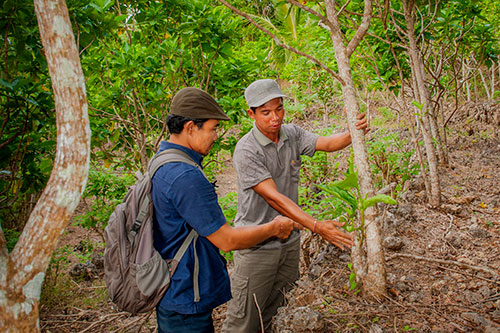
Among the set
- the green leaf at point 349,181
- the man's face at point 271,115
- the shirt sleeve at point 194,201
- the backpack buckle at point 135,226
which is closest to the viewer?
the shirt sleeve at point 194,201

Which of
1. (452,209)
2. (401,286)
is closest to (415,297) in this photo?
(401,286)

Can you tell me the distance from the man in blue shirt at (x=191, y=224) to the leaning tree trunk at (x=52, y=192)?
1.45ft

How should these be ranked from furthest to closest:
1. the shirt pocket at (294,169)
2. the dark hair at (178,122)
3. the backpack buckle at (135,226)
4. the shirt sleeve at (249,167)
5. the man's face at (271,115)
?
the shirt pocket at (294,169) → the man's face at (271,115) → the shirt sleeve at (249,167) → the dark hair at (178,122) → the backpack buckle at (135,226)

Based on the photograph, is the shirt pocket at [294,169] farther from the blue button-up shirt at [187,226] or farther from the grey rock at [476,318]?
the grey rock at [476,318]

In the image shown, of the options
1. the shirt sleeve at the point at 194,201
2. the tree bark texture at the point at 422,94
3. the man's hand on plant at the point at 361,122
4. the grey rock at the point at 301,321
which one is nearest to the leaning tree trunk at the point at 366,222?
the man's hand on plant at the point at 361,122

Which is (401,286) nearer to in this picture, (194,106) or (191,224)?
(191,224)

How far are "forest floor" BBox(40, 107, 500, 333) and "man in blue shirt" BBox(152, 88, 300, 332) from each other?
0.59m

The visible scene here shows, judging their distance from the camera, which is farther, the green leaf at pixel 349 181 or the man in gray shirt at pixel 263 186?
the man in gray shirt at pixel 263 186

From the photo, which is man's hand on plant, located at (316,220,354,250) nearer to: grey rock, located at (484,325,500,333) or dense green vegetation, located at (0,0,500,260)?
grey rock, located at (484,325,500,333)

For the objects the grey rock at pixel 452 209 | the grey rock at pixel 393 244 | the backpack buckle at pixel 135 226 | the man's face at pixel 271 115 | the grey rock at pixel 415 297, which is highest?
the man's face at pixel 271 115

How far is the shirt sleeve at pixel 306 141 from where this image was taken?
2791mm

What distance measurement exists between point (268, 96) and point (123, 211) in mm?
1326

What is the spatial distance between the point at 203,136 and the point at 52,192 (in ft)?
2.67

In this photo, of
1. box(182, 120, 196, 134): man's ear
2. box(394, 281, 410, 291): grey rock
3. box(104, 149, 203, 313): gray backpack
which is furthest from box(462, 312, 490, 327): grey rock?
box(182, 120, 196, 134): man's ear
